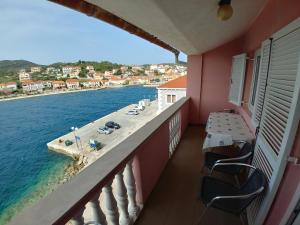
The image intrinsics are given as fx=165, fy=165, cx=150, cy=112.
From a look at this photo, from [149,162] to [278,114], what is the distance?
1336 mm

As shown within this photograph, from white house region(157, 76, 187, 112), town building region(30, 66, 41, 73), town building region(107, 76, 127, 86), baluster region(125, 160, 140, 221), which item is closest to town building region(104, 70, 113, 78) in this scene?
town building region(107, 76, 127, 86)

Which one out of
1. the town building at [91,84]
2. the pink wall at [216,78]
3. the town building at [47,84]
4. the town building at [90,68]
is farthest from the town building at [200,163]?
the town building at [91,84]

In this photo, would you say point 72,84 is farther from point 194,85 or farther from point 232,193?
point 232,193

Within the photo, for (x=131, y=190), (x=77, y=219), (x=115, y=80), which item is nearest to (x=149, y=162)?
(x=131, y=190)

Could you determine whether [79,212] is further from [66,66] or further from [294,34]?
[66,66]

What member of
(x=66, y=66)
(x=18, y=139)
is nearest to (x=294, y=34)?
(x=18, y=139)

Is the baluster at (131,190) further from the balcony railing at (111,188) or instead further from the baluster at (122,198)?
the baluster at (122,198)


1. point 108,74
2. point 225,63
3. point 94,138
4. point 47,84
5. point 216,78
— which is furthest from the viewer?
point 47,84

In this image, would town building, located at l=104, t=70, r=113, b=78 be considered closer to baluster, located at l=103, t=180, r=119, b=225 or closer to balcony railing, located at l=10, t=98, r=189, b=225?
balcony railing, located at l=10, t=98, r=189, b=225

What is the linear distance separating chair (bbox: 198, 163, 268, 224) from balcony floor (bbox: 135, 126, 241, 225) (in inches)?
7.0

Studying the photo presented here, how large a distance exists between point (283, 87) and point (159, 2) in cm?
110

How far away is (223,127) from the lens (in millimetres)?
2670

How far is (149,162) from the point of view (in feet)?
6.40

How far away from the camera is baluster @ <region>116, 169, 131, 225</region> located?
1.32m
